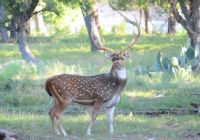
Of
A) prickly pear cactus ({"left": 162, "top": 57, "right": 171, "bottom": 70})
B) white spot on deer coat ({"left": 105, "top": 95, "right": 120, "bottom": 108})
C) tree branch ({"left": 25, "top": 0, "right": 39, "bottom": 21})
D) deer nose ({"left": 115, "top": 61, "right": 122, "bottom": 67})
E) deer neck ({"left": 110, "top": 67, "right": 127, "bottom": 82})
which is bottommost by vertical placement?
prickly pear cactus ({"left": 162, "top": 57, "right": 171, "bottom": 70})

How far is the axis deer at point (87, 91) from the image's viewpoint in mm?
10859

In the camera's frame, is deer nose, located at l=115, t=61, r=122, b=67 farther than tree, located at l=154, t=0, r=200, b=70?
No

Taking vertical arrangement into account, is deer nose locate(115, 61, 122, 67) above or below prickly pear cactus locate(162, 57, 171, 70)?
above

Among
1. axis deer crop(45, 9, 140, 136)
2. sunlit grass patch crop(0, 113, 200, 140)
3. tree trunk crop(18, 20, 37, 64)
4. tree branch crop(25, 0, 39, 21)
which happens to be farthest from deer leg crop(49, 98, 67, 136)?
tree trunk crop(18, 20, 37, 64)

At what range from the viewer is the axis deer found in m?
10.9

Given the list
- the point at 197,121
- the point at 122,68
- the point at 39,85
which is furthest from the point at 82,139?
the point at 39,85

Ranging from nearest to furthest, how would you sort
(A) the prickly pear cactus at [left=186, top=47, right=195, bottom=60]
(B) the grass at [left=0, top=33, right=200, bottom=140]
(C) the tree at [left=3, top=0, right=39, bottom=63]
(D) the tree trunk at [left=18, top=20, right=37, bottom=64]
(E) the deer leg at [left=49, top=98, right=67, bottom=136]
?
(E) the deer leg at [left=49, top=98, right=67, bottom=136]
(B) the grass at [left=0, top=33, right=200, bottom=140]
(A) the prickly pear cactus at [left=186, top=47, right=195, bottom=60]
(C) the tree at [left=3, top=0, right=39, bottom=63]
(D) the tree trunk at [left=18, top=20, right=37, bottom=64]

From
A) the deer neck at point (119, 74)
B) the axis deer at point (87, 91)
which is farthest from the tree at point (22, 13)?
the deer neck at point (119, 74)

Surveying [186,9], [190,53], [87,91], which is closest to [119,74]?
[87,91]

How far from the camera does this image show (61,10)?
848 inches

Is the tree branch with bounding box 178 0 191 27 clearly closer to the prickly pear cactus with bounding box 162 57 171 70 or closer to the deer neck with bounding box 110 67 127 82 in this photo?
the prickly pear cactus with bounding box 162 57 171 70

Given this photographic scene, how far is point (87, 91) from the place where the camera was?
1099cm

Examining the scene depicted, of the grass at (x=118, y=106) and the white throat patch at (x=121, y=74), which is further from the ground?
the white throat patch at (x=121, y=74)

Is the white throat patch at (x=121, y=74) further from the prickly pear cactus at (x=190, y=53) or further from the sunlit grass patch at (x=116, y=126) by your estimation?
the prickly pear cactus at (x=190, y=53)
